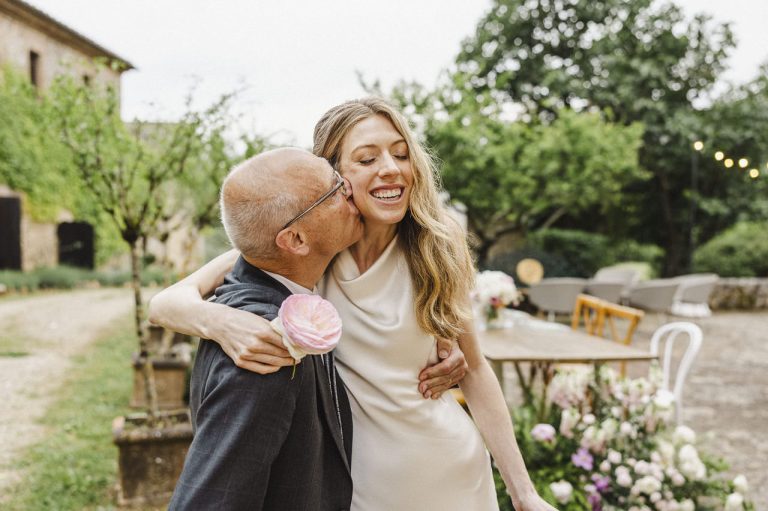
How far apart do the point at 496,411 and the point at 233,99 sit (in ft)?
10.2

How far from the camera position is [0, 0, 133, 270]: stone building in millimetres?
16469

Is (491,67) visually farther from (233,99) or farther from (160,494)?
(160,494)

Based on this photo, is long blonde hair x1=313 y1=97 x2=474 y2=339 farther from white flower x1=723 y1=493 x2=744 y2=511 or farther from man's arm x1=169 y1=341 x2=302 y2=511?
white flower x1=723 y1=493 x2=744 y2=511

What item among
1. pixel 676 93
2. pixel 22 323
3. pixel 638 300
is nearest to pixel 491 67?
pixel 676 93

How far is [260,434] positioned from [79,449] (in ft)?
15.2

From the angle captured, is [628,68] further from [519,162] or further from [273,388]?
[273,388]

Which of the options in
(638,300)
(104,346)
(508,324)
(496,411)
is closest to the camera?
(496,411)

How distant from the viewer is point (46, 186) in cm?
1802

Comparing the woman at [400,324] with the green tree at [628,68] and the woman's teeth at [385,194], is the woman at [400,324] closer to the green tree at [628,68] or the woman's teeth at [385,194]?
the woman's teeth at [385,194]

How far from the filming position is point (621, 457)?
3.18 metres

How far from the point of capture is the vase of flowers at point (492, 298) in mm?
5195

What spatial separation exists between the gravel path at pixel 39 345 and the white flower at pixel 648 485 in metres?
4.14

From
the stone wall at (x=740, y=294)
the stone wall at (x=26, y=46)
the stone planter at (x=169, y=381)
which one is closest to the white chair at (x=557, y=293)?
the stone wall at (x=740, y=294)

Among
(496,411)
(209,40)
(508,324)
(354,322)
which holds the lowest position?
(508,324)
